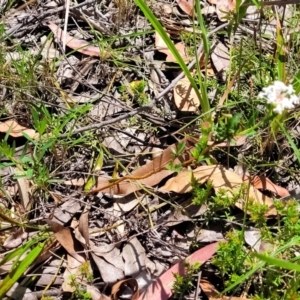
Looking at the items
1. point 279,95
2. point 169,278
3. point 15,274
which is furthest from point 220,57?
point 15,274

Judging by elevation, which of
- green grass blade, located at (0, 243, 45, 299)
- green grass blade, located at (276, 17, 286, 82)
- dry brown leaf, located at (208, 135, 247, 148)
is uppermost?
green grass blade, located at (276, 17, 286, 82)

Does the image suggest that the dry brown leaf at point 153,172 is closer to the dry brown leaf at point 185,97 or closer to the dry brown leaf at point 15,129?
the dry brown leaf at point 185,97

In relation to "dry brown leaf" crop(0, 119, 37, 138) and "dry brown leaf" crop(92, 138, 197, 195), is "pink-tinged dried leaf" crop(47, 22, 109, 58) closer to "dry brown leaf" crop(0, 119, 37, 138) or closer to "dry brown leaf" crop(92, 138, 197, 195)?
"dry brown leaf" crop(0, 119, 37, 138)

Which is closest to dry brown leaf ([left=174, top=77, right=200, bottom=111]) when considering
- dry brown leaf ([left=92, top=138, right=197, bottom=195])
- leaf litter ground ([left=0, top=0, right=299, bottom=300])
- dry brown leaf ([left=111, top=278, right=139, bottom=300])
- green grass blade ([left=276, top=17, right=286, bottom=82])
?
leaf litter ground ([left=0, top=0, right=299, bottom=300])

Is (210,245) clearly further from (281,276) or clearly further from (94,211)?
(94,211)

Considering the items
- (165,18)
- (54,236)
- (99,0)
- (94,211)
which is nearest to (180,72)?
(165,18)

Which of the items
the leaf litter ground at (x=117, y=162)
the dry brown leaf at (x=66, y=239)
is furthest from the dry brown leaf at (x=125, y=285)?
the dry brown leaf at (x=66, y=239)

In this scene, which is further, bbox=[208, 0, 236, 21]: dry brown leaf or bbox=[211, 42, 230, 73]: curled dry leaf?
bbox=[208, 0, 236, 21]: dry brown leaf
